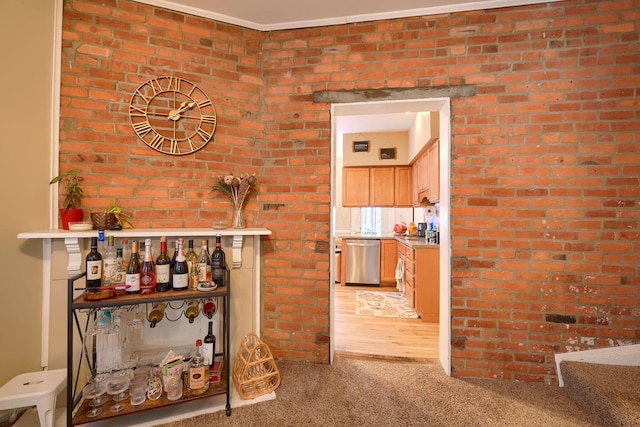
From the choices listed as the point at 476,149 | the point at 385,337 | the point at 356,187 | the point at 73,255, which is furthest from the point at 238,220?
the point at 356,187

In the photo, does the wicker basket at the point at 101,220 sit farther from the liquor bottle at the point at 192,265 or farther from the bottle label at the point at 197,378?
the bottle label at the point at 197,378

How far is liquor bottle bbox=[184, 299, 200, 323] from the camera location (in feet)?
6.03

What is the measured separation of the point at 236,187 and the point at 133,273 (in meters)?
0.85

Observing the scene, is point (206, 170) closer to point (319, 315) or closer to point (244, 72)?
point (244, 72)

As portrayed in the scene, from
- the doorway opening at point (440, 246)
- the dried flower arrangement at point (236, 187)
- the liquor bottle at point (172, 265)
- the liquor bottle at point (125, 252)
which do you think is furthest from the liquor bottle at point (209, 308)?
the doorway opening at point (440, 246)

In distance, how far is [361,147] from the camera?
5477 mm

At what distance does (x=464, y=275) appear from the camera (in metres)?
1.99

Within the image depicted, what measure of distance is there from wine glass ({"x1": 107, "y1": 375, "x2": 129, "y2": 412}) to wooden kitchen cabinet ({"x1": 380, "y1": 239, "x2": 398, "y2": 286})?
159 inches

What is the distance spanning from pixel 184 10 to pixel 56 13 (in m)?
0.79

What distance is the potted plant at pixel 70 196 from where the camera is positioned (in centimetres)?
171

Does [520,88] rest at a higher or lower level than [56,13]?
lower

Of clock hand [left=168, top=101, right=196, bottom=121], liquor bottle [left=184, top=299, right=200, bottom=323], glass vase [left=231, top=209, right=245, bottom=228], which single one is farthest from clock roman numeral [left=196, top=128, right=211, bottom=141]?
liquor bottle [left=184, top=299, right=200, bottom=323]

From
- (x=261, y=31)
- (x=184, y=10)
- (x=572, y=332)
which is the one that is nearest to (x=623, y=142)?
(x=572, y=332)

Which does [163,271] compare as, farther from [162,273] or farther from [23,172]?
[23,172]
